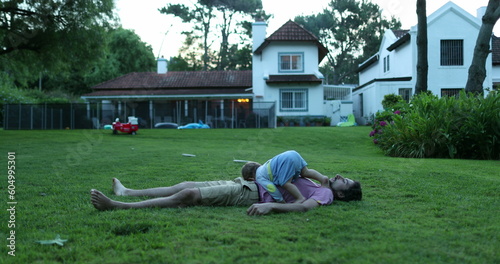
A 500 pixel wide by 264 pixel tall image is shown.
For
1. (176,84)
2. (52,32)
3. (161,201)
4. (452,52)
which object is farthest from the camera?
(176,84)

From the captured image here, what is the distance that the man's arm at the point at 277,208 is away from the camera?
4.14m

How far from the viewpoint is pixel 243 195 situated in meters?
4.67

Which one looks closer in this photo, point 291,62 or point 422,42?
point 422,42

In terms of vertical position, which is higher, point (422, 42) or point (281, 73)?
point (281, 73)

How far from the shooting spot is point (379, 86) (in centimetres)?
2800

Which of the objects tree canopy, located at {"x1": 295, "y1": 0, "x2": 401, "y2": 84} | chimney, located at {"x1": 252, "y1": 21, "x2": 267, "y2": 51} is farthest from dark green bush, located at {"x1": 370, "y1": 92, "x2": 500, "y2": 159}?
tree canopy, located at {"x1": 295, "y1": 0, "x2": 401, "y2": 84}

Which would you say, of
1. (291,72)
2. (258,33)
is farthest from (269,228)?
(258,33)

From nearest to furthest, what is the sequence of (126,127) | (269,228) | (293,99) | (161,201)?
1. (269,228)
2. (161,201)
3. (126,127)
4. (293,99)

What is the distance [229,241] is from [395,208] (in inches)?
80.6

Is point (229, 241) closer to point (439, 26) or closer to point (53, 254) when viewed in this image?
point (53, 254)

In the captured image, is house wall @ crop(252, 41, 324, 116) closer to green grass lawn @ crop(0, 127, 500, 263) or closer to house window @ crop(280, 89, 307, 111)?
house window @ crop(280, 89, 307, 111)

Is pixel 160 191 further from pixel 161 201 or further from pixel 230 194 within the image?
pixel 230 194

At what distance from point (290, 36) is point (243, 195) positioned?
94.8 feet

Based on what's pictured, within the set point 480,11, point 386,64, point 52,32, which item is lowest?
point 52,32
